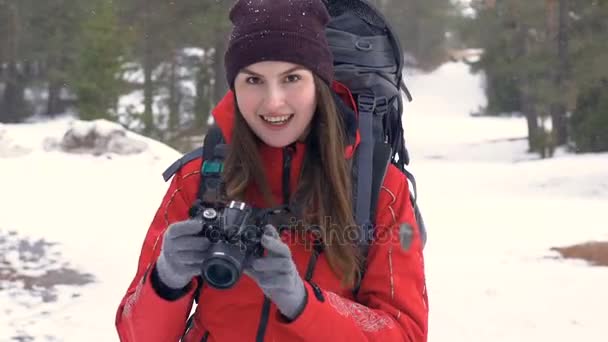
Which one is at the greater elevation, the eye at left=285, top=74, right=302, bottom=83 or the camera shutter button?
the eye at left=285, top=74, right=302, bottom=83

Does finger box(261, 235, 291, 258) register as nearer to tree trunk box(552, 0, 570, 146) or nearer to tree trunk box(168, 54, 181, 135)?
tree trunk box(552, 0, 570, 146)

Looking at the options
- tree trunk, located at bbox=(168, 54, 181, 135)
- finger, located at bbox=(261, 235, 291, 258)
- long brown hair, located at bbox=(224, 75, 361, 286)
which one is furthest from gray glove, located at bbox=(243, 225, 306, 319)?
tree trunk, located at bbox=(168, 54, 181, 135)

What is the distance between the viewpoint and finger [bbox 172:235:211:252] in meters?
1.54

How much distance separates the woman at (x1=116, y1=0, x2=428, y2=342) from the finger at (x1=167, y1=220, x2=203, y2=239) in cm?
24

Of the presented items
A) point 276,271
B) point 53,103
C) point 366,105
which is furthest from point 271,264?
point 53,103

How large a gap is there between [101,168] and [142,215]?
1908mm

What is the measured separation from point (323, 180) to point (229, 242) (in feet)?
1.58

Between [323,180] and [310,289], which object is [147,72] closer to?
[323,180]

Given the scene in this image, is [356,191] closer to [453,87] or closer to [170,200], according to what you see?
[170,200]

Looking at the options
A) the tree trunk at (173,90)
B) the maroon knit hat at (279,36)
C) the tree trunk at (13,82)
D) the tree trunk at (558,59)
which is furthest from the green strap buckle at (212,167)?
the tree trunk at (13,82)

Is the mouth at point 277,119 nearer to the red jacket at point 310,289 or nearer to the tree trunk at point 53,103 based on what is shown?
the red jacket at point 310,289

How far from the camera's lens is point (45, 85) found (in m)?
29.6

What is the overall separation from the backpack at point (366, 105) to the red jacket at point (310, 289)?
4 centimetres

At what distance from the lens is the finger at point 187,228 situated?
153cm
